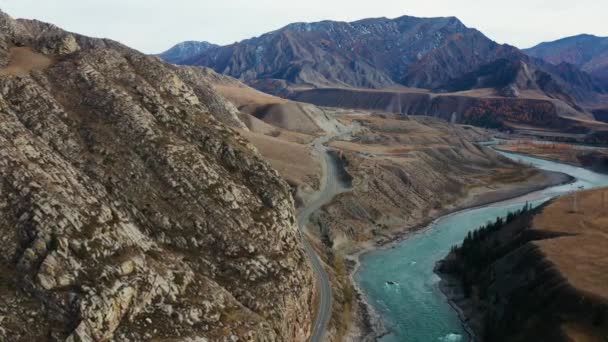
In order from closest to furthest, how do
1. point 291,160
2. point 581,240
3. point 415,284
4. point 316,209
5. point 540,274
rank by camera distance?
point 540,274 < point 581,240 < point 415,284 < point 316,209 < point 291,160

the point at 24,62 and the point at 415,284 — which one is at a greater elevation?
the point at 24,62

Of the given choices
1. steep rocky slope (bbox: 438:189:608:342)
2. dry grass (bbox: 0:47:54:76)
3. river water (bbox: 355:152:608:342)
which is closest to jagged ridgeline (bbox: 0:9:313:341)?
dry grass (bbox: 0:47:54:76)

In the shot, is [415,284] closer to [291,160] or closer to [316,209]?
[316,209]

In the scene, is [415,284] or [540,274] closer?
[540,274]

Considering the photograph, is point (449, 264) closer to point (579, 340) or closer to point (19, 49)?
point (579, 340)

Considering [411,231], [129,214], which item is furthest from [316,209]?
[129,214]

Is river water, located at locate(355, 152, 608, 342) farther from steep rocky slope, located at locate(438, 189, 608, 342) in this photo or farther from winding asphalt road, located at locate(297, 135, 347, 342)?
winding asphalt road, located at locate(297, 135, 347, 342)
